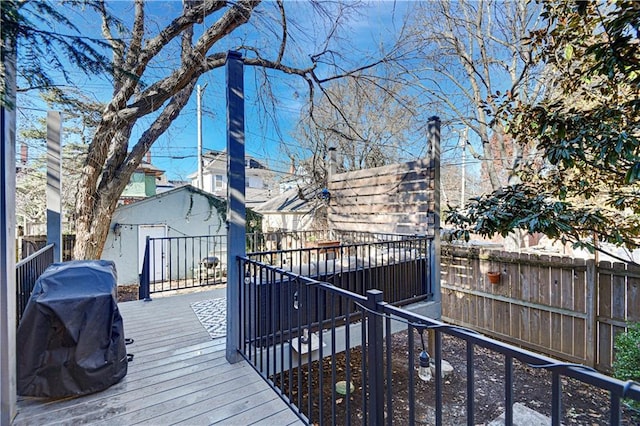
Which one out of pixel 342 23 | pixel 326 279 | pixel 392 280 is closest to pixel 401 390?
pixel 392 280

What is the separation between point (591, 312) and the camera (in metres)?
4.39

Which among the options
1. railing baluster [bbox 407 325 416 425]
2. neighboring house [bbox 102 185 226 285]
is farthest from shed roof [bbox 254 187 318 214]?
railing baluster [bbox 407 325 416 425]

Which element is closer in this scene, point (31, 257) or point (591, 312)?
point (31, 257)

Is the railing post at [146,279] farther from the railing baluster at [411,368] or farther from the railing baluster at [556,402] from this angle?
the railing baluster at [556,402]

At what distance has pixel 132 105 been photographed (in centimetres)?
628

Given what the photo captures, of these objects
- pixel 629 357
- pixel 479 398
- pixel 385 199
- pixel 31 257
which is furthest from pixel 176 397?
pixel 385 199

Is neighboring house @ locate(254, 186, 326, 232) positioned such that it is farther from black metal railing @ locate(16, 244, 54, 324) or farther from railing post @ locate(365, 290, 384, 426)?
railing post @ locate(365, 290, 384, 426)

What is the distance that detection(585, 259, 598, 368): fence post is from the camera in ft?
14.3

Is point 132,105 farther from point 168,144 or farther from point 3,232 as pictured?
point 3,232

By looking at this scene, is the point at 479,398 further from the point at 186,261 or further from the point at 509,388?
the point at 186,261

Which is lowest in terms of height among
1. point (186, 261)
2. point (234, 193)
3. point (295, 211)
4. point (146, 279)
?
point (186, 261)

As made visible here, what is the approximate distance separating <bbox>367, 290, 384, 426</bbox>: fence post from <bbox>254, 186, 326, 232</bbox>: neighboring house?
8.44m

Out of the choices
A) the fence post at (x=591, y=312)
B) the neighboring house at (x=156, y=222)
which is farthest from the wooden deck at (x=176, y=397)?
the neighboring house at (x=156, y=222)

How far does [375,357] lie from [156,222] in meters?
9.87
